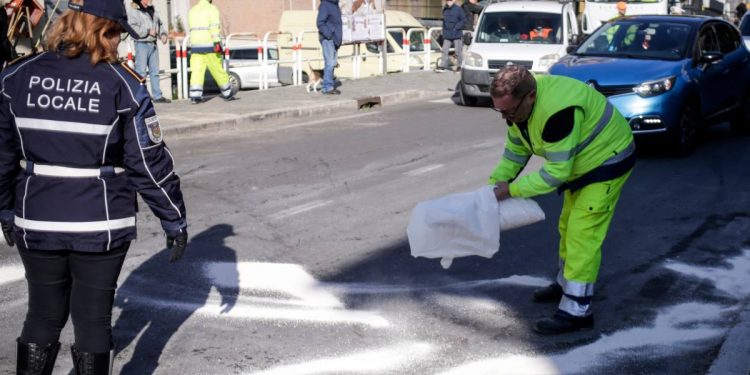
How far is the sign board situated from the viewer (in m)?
21.6

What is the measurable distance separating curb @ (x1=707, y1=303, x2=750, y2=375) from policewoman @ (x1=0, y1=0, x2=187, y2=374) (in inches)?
116

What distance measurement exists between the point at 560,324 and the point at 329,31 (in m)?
13.2

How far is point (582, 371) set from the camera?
203 inches

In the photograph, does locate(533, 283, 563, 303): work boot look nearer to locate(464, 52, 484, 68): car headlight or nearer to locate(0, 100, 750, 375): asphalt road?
locate(0, 100, 750, 375): asphalt road

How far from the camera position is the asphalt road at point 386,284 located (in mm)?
5348

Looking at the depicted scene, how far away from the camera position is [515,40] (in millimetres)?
18281

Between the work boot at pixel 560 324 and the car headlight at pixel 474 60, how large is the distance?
12.1 m

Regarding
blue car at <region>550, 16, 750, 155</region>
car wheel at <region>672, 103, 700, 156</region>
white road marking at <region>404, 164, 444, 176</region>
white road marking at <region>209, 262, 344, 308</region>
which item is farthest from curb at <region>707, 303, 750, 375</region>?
car wheel at <region>672, 103, 700, 156</region>

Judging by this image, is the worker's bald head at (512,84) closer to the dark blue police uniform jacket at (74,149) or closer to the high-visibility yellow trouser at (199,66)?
the dark blue police uniform jacket at (74,149)

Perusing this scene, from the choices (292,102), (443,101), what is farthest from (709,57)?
Answer: (292,102)

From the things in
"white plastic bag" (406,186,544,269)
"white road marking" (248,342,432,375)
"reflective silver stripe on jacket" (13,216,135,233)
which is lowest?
"white road marking" (248,342,432,375)

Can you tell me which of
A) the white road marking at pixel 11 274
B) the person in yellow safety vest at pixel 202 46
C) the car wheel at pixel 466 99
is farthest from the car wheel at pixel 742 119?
the white road marking at pixel 11 274

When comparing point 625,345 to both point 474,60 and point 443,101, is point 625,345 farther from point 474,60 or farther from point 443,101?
point 443,101

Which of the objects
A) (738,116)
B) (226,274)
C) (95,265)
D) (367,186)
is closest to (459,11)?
(738,116)
